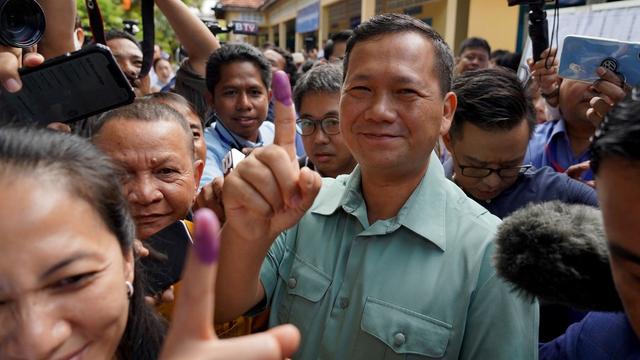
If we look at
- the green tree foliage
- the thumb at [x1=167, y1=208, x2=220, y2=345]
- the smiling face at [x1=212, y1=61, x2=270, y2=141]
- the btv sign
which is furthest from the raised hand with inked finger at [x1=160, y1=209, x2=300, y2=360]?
the btv sign

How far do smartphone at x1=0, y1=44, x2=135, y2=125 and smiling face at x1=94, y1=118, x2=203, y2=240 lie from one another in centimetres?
25

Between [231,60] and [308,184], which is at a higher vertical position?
[231,60]

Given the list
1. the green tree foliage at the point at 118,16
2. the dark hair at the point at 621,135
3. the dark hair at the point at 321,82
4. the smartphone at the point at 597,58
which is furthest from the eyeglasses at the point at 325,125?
the green tree foliage at the point at 118,16

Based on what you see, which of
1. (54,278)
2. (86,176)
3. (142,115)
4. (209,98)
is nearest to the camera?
Result: (54,278)

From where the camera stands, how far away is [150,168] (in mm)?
1510

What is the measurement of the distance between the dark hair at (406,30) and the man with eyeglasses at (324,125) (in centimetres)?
92

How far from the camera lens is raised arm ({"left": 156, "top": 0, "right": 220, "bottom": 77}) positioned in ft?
8.24

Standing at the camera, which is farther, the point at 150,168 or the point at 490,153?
the point at 490,153

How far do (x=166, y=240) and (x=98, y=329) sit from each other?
1.70 feet

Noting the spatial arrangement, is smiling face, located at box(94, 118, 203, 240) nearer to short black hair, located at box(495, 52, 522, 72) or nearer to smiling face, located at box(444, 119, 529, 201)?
smiling face, located at box(444, 119, 529, 201)

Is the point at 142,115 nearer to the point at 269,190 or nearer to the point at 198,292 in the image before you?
the point at 269,190

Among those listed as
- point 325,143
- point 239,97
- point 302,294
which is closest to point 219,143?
point 239,97

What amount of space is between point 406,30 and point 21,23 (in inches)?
40.1

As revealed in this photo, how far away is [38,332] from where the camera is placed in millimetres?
759
